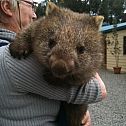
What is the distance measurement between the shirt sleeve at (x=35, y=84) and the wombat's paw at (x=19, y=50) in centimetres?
3

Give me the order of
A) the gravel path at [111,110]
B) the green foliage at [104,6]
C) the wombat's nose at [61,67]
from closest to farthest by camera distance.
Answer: the wombat's nose at [61,67]
the gravel path at [111,110]
the green foliage at [104,6]

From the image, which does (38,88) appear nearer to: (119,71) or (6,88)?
(6,88)

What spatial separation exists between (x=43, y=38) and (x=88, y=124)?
1.03 metres

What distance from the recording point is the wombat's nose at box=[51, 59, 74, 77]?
228 centimetres

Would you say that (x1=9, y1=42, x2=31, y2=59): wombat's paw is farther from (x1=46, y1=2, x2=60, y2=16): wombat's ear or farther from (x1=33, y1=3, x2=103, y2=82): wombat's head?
(x1=46, y1=2, x2=60, y2=16): wombat's ear

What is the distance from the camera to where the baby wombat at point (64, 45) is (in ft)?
7.91

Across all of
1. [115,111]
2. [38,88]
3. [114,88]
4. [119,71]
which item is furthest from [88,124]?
[119,71]

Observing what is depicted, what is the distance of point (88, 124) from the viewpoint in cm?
337

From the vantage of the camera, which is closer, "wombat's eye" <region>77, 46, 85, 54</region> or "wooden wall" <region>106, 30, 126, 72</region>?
"wombat's eye" <region>77, 46, 85, 54</region>

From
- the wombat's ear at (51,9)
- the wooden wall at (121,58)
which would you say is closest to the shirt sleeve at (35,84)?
the wombat's ear at (51,9)

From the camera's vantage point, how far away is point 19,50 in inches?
111

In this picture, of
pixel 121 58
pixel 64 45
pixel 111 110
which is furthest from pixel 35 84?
pixel 121 58

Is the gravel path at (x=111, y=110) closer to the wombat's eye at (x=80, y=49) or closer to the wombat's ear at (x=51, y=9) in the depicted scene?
the wombat's ear at (x=51, y=9)

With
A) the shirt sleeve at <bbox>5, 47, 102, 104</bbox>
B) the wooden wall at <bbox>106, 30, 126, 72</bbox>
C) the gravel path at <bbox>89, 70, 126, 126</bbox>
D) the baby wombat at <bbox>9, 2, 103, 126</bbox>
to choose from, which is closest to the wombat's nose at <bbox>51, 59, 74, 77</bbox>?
the baby wombat at <bbox>9, 2, 103, 126</bbox>
